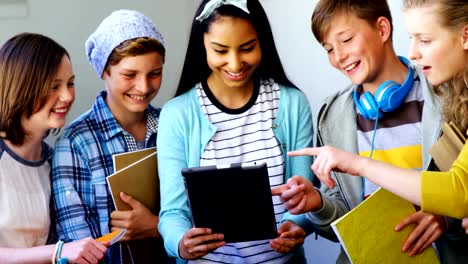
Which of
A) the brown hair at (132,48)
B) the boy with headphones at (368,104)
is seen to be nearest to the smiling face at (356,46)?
the boy with headphones at (368,104)

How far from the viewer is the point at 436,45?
1.42 m

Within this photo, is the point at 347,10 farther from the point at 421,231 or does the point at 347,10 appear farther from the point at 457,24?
the point at 421,231

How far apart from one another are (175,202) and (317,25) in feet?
1.94

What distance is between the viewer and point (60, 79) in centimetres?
186

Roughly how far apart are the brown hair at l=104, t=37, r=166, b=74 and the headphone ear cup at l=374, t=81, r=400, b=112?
2.29 ft

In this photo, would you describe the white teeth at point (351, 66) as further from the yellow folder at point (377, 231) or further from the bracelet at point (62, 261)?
the bracelet at point (62, 261)

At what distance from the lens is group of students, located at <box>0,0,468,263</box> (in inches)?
59.7

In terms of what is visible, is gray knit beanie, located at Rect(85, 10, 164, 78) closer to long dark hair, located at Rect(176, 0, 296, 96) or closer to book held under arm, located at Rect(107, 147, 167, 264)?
long dark hair, located at Rect(176, 0, 296, 96)

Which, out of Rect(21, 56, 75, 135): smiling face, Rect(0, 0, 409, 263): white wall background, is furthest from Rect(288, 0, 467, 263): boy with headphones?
Rect(21, 56, 75, 135): smiling face

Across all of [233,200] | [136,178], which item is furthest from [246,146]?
[136,178]

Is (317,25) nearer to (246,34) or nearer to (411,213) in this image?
(246,34)

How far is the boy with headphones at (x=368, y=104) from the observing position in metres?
1.57

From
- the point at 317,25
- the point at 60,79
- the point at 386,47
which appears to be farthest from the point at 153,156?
the point at 386,47

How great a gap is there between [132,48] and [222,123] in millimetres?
372
